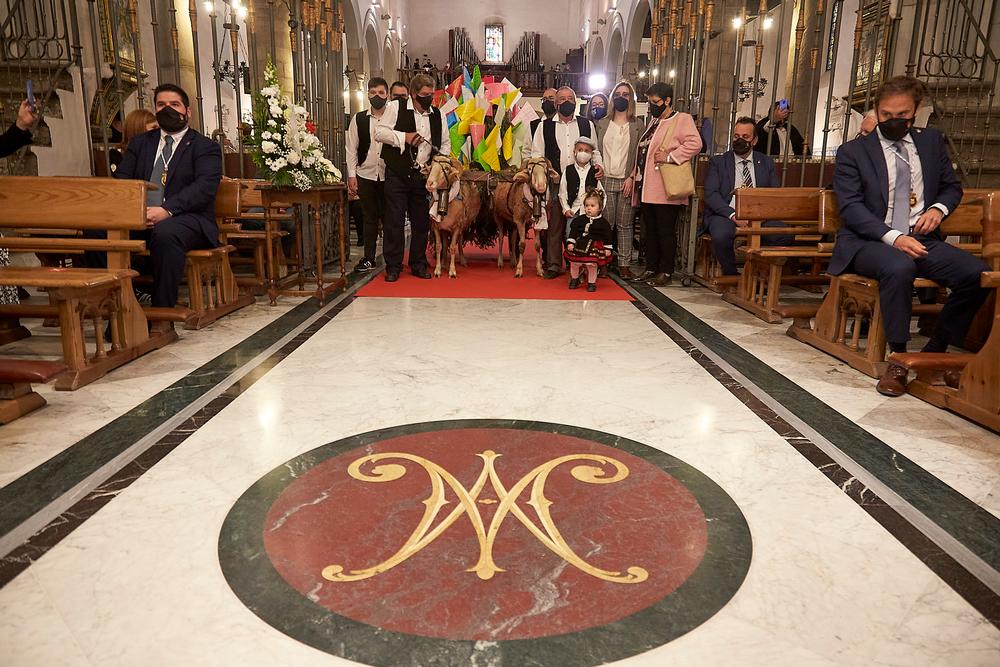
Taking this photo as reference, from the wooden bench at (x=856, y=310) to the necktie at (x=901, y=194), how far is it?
23 centimetres

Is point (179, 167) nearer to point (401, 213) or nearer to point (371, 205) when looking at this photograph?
point (401, 213)

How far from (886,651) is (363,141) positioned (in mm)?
6043

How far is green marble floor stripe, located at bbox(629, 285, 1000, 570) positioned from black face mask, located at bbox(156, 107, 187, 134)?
3.54 metres

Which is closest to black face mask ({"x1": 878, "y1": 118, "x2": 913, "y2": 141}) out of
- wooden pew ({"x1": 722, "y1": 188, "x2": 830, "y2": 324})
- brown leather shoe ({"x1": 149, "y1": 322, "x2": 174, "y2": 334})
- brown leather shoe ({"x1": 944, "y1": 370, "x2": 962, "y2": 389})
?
wooden pew ({"x1": 722, "y1": 188, "x2": 830, "y2": 324})

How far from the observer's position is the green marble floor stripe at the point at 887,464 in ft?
6.26

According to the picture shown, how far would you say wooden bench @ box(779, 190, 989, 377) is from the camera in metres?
3.46

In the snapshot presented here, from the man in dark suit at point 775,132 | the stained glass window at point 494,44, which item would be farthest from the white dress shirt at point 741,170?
the stained glass window at point 494,44

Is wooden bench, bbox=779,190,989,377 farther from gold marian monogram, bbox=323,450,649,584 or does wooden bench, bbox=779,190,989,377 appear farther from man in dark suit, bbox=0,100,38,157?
man in dark suit, bbox=0,100,38,157

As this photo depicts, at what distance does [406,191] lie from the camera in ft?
19.7

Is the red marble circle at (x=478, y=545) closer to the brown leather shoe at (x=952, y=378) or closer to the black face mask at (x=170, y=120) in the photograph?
the brown leather shoe at (x=952, y=378)

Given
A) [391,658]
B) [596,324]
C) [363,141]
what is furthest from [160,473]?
[363,141]

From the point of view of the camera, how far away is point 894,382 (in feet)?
10.3

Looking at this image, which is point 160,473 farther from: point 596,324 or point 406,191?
point 406,191

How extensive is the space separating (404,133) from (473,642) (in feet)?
16.2
